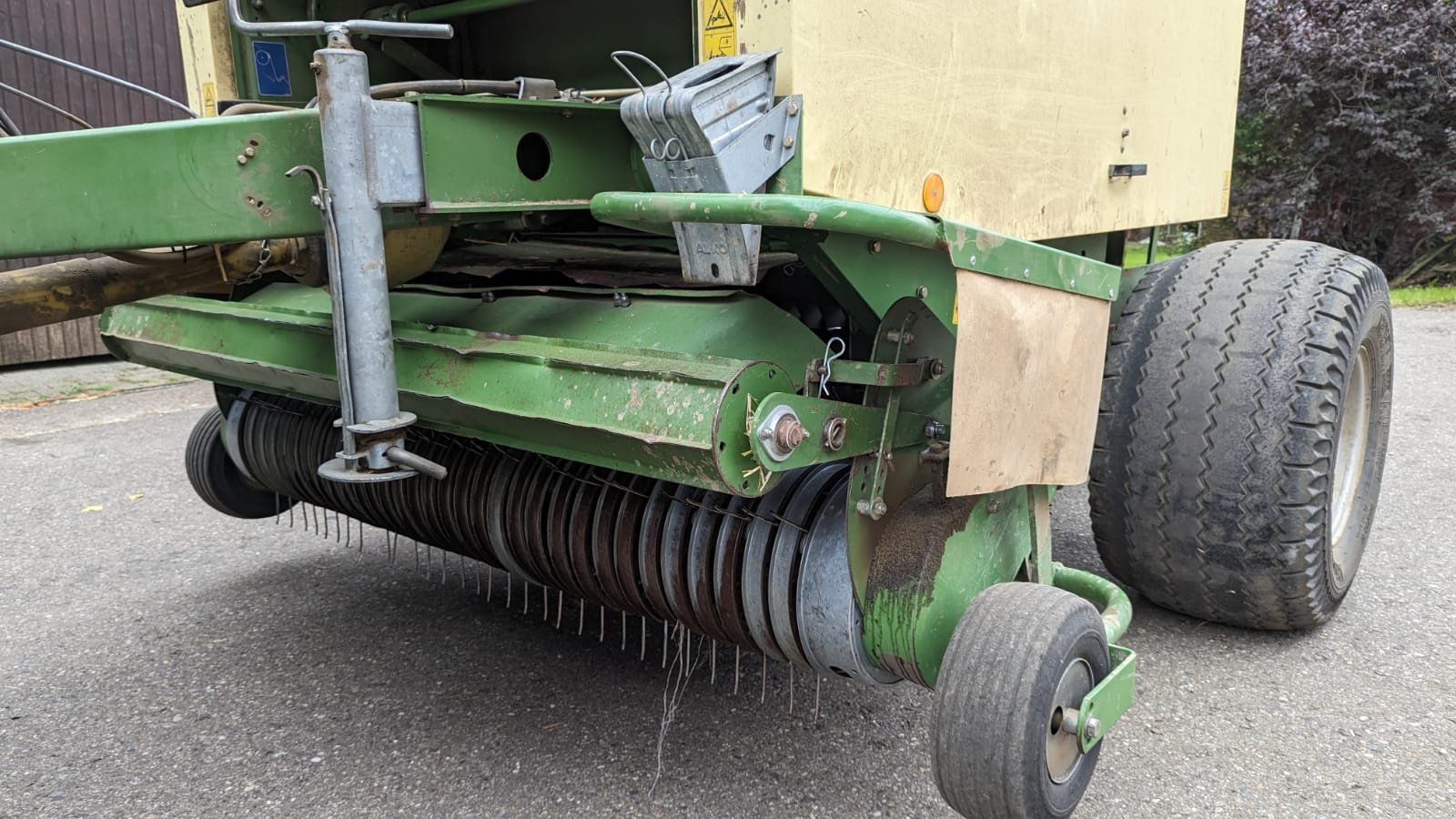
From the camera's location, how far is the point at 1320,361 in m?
2.67

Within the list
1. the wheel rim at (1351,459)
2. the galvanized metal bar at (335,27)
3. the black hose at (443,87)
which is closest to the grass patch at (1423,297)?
the wheel rim at (1351,459)

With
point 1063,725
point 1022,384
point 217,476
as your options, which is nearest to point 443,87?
point 1022,384

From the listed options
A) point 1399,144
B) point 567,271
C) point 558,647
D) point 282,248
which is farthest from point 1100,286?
point 1399,144

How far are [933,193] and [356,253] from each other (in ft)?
3.64

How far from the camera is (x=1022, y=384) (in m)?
1.91

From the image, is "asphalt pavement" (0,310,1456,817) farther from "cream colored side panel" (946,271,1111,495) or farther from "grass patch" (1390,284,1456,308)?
"grass patch" (1390,284,1456,308)

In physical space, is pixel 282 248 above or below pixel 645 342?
above

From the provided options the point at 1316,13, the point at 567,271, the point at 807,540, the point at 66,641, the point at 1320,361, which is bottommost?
the point at 66,641

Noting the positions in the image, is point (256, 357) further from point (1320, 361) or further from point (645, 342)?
point (1320, 361)

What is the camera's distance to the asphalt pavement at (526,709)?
7.77 ft

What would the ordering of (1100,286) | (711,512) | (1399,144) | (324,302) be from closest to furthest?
(1100,286) < (711,512) < (324,302) < (1399,144)

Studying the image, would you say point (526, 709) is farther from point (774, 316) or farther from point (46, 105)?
point (46, 105)

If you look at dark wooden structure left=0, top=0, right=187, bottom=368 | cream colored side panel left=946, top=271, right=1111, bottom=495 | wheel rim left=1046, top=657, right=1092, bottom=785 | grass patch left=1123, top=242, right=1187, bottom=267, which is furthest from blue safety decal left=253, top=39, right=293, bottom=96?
dark wooden structure left=0, top=0, right=187, bottom=368

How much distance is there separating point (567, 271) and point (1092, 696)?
1533mm
